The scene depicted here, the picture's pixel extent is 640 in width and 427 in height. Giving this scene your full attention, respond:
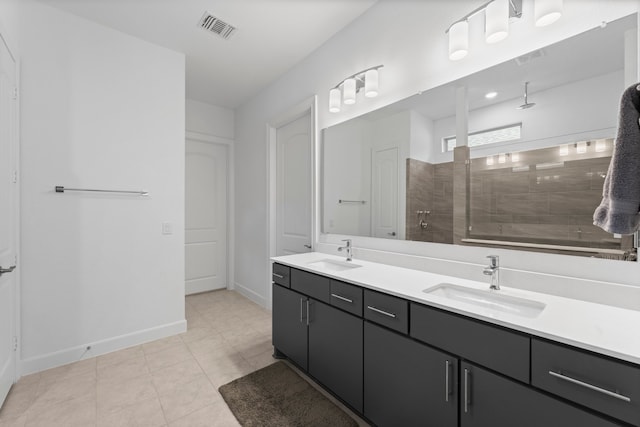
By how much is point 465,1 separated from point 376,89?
69cm

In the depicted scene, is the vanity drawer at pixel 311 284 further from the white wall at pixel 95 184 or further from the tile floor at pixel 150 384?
the white wall at pixel 95 184

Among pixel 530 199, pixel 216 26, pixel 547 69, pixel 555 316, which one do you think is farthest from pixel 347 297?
pixel 216 26

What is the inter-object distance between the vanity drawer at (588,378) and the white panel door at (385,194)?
1173 mm

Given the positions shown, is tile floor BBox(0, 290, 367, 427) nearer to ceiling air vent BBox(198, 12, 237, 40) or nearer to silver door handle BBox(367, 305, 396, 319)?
silver door handle BBox(367, 305, 396, 319)

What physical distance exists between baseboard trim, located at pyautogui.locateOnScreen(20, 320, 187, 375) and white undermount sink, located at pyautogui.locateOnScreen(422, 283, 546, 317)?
248 cm

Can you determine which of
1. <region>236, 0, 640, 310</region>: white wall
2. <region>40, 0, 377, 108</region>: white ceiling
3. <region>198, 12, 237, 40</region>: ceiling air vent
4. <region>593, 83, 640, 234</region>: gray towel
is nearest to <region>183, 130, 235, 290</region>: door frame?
<region>236, 0, 640, 310</region>: white wall

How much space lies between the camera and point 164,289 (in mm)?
2758

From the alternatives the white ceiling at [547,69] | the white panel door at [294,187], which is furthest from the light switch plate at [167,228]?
the white ceiling at [547,69]

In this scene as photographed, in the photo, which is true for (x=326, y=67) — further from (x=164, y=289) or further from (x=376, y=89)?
(x=164, y=289)

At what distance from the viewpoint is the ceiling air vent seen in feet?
7.73

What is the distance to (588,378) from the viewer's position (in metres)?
0.84

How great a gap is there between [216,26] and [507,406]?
308 centimetres

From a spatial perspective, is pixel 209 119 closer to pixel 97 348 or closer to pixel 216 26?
pixel 216 26

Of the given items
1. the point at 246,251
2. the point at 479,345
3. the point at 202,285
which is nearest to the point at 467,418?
the point at 479,345
